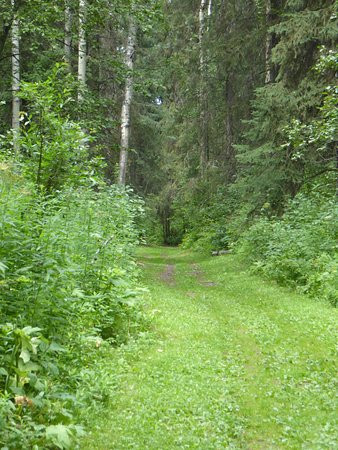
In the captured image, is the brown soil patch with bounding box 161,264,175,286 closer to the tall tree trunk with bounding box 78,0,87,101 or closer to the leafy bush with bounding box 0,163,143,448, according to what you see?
the tall tree trunk with bounding box 78,0,87,101

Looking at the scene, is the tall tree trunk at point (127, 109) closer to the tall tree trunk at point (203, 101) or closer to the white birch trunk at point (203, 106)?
the tall tree trunk at point (203, 101)

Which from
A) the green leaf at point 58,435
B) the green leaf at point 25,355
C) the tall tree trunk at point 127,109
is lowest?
the green leaf at point 58,435

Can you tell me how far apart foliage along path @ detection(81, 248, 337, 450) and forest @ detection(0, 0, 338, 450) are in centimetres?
3

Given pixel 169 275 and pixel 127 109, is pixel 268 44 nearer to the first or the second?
pixel 127 109

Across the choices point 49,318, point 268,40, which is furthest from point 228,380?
point 268,40

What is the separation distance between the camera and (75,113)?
12766 mm

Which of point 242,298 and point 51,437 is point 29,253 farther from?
point 242,298

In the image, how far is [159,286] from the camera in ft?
42.7

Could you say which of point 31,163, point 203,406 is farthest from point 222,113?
point 203,406

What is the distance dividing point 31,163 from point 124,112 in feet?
35.1

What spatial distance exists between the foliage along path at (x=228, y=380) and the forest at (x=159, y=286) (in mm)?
26

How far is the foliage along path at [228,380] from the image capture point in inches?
176

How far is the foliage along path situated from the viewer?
4.47 meters

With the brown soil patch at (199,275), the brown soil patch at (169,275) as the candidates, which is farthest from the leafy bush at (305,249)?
the brown soil patch at (169,275)
